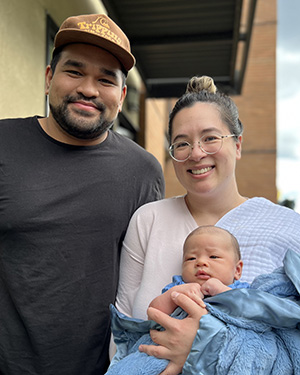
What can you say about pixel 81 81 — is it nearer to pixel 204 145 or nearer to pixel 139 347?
pixel 204 145

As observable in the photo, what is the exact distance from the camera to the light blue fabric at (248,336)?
4.56ft

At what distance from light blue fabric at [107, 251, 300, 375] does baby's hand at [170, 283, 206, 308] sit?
4 cm

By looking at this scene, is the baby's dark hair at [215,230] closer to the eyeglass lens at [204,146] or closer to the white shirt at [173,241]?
the white shirt at [173,241]

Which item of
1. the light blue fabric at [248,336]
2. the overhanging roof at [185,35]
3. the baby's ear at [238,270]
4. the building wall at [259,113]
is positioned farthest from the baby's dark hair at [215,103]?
the building wall at [259,113]

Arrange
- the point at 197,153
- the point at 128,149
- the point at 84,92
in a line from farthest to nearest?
the point at 128,149
the point at 84,92
the point at 197,153

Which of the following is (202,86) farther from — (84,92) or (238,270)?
(238,270)

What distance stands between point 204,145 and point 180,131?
0.13 meters

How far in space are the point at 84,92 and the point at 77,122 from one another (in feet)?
0.47

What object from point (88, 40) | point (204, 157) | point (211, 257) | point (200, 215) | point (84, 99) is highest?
point (88, 40)

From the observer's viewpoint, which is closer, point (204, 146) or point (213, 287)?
point (213, 287)

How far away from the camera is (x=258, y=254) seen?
1720mm

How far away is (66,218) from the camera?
202 centimetres

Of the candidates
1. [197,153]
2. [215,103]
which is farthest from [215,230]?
[215,103]

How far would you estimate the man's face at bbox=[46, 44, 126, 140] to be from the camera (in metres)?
2.07
